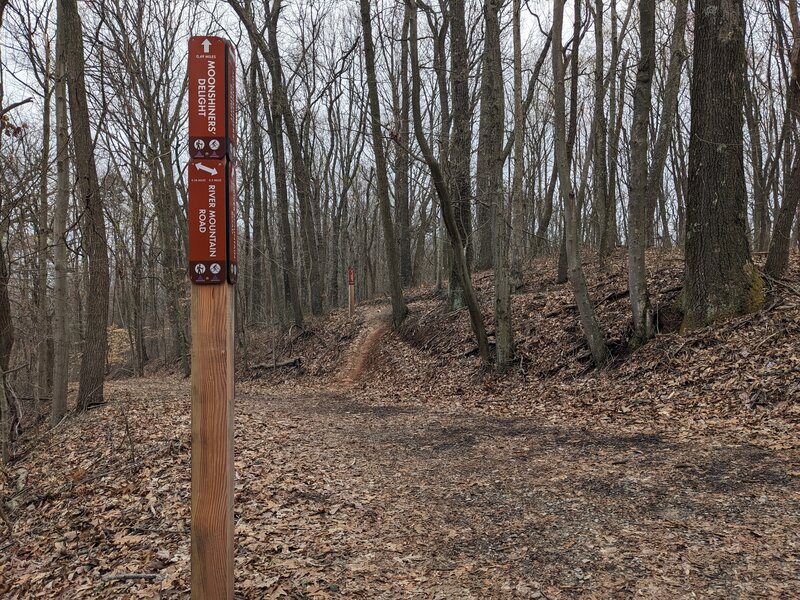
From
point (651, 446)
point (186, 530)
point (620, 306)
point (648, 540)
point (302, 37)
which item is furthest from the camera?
point (302, 37)

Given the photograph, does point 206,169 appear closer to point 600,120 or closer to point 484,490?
point 484,490

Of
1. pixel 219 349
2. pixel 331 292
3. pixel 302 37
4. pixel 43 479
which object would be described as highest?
pixel 302 37

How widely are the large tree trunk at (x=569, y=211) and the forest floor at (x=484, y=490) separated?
1.96 ft

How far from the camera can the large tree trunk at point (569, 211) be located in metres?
8.88

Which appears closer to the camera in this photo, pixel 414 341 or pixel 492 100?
pixel 492 100

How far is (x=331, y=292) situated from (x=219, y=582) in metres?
23.5

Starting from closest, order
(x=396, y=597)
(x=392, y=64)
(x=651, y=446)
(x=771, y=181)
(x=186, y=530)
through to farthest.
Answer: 1. (x=396, y=597)
2. (x=186, y=530)
3. (x=651, y=446)
4. (x=771, y=181)
5. (x=392, y=64)

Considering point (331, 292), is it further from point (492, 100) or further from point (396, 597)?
point (396, 597)

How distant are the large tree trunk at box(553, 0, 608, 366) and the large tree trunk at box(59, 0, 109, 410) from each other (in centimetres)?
762

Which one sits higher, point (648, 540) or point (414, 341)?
point (414, 341)

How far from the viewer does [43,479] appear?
6.63 meters

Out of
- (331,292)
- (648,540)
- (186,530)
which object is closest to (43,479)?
(186,530)

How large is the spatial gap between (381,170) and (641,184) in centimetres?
730

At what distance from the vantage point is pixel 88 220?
9859 mm
